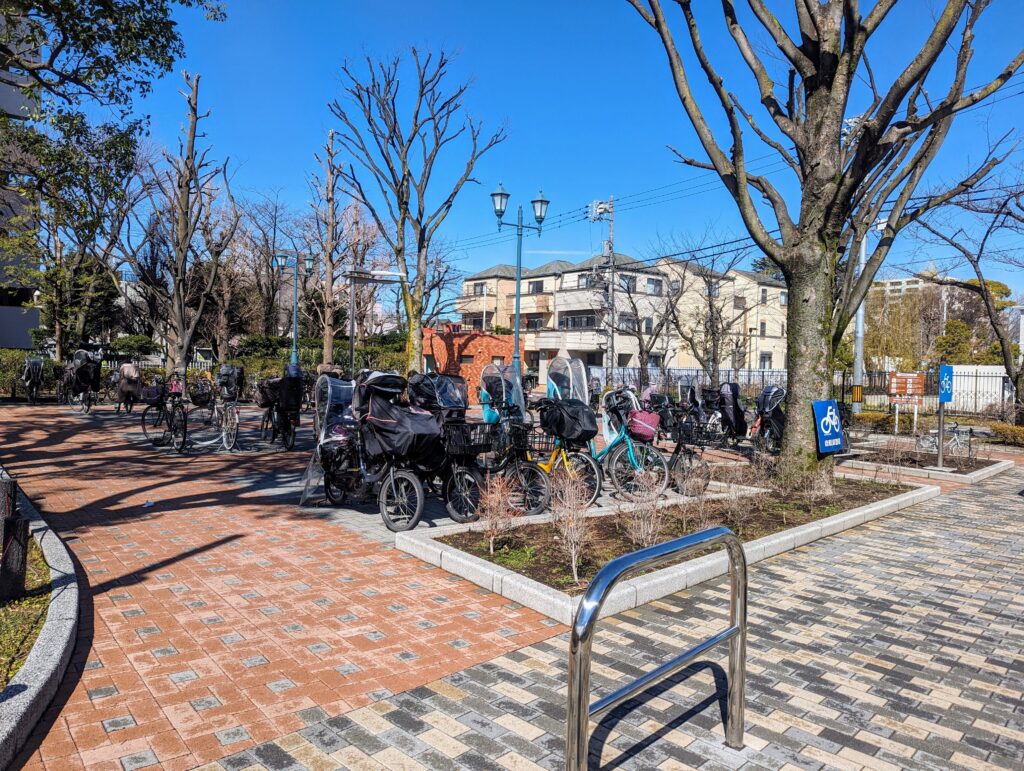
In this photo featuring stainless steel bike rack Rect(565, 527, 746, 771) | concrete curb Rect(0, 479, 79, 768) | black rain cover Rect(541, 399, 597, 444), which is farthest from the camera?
black rain cover Rect(541, 399, 597, 444)

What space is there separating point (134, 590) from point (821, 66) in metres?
9.99

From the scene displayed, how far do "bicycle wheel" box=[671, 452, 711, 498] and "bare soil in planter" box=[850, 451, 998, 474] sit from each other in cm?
508

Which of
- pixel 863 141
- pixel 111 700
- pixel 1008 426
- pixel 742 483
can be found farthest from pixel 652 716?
pixel 1008 426

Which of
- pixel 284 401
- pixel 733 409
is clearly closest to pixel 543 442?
pixel 733 409

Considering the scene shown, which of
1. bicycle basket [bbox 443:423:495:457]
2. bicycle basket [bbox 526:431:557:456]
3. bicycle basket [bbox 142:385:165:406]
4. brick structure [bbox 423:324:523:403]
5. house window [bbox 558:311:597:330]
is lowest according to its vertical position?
bicycle basket [bbox 526:431:557:456]

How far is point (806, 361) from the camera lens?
30.6 ft

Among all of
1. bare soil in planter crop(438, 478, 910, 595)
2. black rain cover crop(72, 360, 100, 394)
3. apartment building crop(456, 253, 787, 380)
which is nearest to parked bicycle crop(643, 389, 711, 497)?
bare soil in planter crop(438, 478, 910, 595)

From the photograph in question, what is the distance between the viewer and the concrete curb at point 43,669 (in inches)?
118

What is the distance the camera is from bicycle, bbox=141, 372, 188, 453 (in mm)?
12406

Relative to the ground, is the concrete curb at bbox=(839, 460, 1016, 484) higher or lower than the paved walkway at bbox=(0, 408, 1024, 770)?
lower

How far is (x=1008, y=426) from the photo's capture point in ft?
60.8

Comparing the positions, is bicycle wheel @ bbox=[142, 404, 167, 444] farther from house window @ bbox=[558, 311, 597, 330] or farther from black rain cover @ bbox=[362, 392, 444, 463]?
house window @ bbox=[558, 311, 597, 330]

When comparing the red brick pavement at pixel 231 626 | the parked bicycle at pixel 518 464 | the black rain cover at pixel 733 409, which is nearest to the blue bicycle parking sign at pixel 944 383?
the black rain cover at pixel 733 409

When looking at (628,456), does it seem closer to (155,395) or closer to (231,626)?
(231,626)
